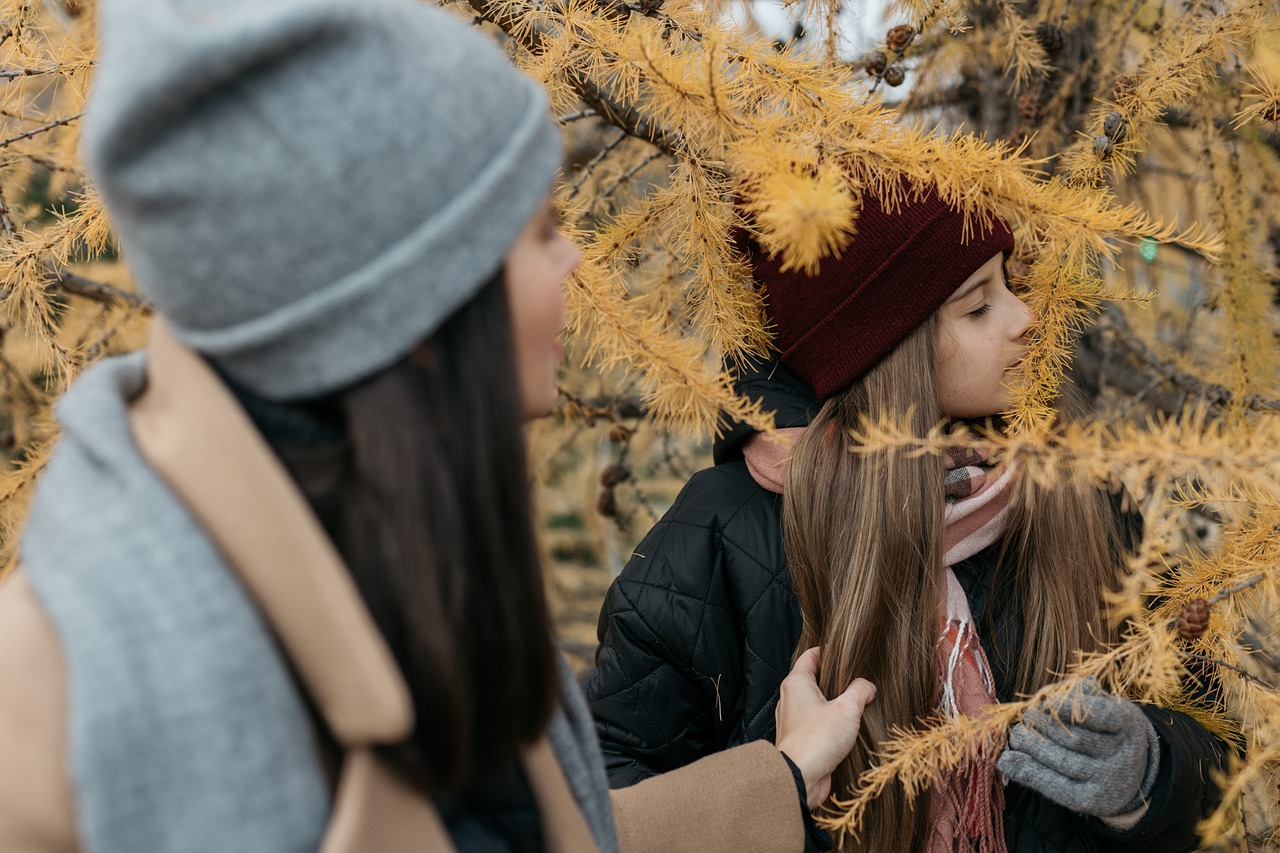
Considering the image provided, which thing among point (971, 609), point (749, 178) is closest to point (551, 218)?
point (749, 178)

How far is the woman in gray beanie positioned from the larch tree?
0.36 metres

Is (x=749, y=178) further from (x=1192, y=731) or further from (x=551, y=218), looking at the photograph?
(x=1192, y=731)

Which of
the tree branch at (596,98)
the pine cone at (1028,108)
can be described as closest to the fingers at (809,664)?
the tree branch at (596,98)

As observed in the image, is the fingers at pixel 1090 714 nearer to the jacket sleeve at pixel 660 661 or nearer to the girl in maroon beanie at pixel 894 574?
the girl in maroon beanie at pixel 894 574

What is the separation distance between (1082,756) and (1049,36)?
1.32 meters

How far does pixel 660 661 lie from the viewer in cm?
153

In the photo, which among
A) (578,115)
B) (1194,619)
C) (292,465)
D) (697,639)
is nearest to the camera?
(292,465)

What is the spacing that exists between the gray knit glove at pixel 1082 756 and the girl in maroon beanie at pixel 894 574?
47 mm

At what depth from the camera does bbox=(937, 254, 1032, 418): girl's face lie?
145 centimetres

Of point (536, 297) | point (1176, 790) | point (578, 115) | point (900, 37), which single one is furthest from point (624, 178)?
point (1176, 790)

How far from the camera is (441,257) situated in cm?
80

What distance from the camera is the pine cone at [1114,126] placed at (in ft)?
4.41

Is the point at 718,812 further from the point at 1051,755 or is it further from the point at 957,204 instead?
the point at 957,204

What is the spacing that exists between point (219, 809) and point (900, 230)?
1.13 meters
